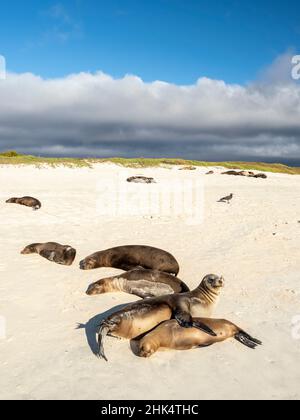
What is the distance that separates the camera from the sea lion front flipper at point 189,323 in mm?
5129

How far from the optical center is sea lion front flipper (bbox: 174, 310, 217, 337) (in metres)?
5.13

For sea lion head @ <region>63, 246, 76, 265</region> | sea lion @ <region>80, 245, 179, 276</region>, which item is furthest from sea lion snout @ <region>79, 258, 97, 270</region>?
sea lion head @ <region>63, 246, 76, 265</region>

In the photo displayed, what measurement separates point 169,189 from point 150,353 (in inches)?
640

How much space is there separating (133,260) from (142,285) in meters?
1.50

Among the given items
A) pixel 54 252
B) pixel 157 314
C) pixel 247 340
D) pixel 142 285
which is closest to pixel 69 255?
pixel 54 252

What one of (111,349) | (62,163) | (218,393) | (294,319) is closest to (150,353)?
(111,349)

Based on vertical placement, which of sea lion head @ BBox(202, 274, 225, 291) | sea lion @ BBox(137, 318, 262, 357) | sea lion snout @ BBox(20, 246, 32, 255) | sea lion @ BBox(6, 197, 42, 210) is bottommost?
sea lion @ BBox(137, 318, 262, 357)

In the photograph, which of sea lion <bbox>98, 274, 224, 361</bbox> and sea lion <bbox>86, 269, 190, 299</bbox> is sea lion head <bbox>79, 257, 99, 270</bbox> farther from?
sea lion <bbox>98, 274, 224, 361</bbox>

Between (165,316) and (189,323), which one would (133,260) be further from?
(189,323)

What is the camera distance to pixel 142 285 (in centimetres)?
720

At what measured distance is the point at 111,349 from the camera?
16.7 feet

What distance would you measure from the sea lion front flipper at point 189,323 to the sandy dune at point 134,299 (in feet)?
0.75

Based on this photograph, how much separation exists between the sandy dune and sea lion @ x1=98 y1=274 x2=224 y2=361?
24 cm

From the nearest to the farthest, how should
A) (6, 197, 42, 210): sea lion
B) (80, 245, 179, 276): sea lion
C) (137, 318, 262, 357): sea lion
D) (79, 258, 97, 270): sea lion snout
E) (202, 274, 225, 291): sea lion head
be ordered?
(137, 318, 262, 357): sea lion < (202, 274, 225, 291): sea lion head < (80, 245, 179, 276): sea lion < (79, 258, 97, 270): sea lion snout < (6, 197, 42, 210): sea lion
